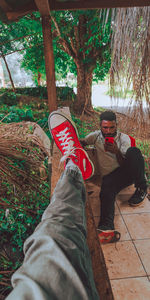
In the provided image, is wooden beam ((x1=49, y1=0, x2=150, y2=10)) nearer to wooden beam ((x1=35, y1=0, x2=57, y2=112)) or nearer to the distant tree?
wooden beam ((x1=35, y1=0, x2=57, y2=112))

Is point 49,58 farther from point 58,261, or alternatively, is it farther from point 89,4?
point 58,261

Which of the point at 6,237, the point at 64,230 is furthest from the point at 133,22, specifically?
the point at 6,237

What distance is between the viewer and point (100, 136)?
6.57 ft

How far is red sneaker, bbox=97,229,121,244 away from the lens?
1578 millimetres

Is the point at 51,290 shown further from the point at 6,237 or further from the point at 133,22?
the point at 6,237

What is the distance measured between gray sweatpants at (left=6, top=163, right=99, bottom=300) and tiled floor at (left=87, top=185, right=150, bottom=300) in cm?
102

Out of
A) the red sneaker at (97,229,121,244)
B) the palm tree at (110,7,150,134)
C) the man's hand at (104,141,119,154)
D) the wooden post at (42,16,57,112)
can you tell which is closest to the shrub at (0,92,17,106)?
the wooden post at (42,16,57,112)

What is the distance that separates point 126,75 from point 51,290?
1206 millimetres

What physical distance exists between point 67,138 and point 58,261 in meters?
1.26

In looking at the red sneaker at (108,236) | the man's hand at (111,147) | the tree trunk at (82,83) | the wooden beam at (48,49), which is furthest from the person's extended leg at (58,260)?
the tree trunk at (82,83)

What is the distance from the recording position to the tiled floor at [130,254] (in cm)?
131

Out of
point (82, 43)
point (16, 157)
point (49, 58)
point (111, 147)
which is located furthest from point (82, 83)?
point (16, 157)

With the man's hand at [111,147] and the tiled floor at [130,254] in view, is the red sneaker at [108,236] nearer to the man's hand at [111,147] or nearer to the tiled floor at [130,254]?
the tiled floor at [130,254]

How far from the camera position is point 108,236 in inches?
62.6
